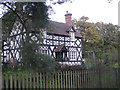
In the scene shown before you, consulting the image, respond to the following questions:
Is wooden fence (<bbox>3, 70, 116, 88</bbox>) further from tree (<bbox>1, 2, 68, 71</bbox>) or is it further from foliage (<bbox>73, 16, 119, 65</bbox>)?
foliage (<bbox>73, 16, 119, 65</bbox>)

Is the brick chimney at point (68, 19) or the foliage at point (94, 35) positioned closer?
the brick chimney at point (68, 19)

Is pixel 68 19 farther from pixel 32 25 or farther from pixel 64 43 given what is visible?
pixel 32 25

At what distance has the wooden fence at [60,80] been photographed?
15.7 ft

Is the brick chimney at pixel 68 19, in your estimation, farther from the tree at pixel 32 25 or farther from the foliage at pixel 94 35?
the tree at pixel 32 25

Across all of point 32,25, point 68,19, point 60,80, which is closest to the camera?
point 60,80

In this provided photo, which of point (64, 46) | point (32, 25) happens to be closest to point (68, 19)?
point (64, 46)

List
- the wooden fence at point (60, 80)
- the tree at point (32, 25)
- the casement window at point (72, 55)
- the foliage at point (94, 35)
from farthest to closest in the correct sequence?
the foliage at point (94, 35) → the casement window at point (72, 55) → the tree at point (32, 25) → the wooden fence at point (60, 80)

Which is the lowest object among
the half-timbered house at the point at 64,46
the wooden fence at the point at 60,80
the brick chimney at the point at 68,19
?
the wooden fence at the point at 60,80

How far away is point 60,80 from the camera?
6.22 metres

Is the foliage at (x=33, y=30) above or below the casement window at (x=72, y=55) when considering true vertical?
above

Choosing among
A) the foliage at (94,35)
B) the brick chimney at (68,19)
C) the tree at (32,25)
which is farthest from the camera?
the foliage at (94,35)

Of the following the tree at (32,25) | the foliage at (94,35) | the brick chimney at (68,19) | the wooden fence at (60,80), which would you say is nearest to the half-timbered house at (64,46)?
the brick chimney at (68,19)

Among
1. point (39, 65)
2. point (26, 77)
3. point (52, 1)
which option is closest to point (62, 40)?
point (52, 1)

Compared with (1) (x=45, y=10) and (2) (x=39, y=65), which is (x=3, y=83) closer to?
(2) (x=39, y=65)
